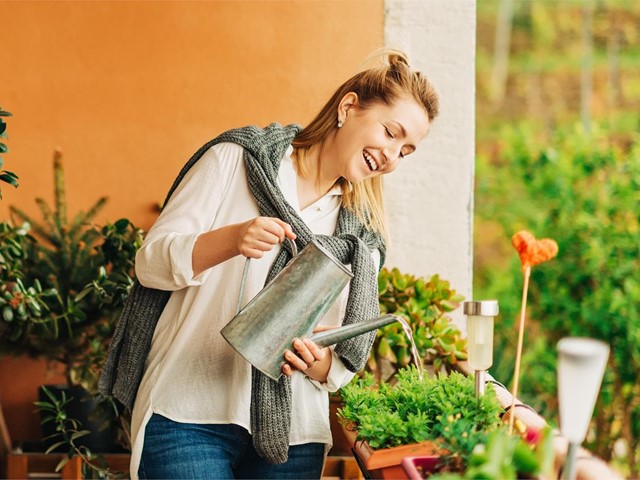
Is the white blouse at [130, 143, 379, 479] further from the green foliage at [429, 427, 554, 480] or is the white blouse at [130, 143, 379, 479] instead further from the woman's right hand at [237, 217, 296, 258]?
the green foliage at [429, 427, 554, 480]

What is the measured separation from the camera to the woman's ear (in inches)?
74.9

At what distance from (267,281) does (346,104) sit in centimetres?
42

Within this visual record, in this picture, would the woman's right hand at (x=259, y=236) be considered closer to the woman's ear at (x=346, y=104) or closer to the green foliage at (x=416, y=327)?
the woman's ear at (x=346, y=104)

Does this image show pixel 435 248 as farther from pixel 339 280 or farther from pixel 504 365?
pixel 339 280

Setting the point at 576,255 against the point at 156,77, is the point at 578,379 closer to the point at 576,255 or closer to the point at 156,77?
the point at 156,77

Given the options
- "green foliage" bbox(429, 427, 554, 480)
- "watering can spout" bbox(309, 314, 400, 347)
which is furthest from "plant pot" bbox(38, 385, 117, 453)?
"green foliage" bbox(429, 427, 554, 480)

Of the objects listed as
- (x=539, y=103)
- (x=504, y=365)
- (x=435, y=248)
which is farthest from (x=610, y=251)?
(x=539, y=103)

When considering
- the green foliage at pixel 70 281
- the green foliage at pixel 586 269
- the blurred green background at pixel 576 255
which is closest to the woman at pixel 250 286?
the green foliage at pixel 70 281

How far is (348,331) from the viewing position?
168cm

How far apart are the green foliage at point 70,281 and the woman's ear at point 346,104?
1027 millimetres

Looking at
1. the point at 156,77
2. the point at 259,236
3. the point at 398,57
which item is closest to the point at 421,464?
the point at 259,236

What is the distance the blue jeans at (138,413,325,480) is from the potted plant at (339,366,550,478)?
Result: 0.27 meters

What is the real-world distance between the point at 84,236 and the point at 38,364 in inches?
19.3

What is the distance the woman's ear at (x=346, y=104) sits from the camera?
1902 mm
